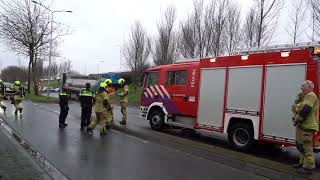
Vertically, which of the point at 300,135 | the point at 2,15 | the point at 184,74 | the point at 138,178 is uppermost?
the point at 2,15

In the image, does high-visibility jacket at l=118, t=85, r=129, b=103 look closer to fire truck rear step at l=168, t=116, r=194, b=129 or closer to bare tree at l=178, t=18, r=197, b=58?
fire truck rear step at l=168, t=116, r=194, b=129

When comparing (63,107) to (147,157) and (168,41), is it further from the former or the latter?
(168,41)

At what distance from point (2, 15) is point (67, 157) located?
33.6m

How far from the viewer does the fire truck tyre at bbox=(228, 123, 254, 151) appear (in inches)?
439

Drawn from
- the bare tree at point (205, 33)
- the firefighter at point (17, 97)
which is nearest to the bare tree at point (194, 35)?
the bare tree at point (205, 33)

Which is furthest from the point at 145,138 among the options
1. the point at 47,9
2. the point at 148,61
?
the point at 148,61

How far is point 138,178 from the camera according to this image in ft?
25.6

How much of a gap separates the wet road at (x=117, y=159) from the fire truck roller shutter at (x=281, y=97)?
74.0 inches

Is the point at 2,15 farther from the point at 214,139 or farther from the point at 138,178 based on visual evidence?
the point at 138,178

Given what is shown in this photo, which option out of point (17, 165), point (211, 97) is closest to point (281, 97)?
point (211, 97)

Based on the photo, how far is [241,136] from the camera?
1152 centimetres

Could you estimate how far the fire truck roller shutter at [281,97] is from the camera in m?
10.0

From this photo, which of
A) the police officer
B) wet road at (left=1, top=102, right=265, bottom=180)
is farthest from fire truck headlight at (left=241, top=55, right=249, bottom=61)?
the police officer

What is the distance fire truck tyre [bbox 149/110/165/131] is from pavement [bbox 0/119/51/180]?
18.2 ft
